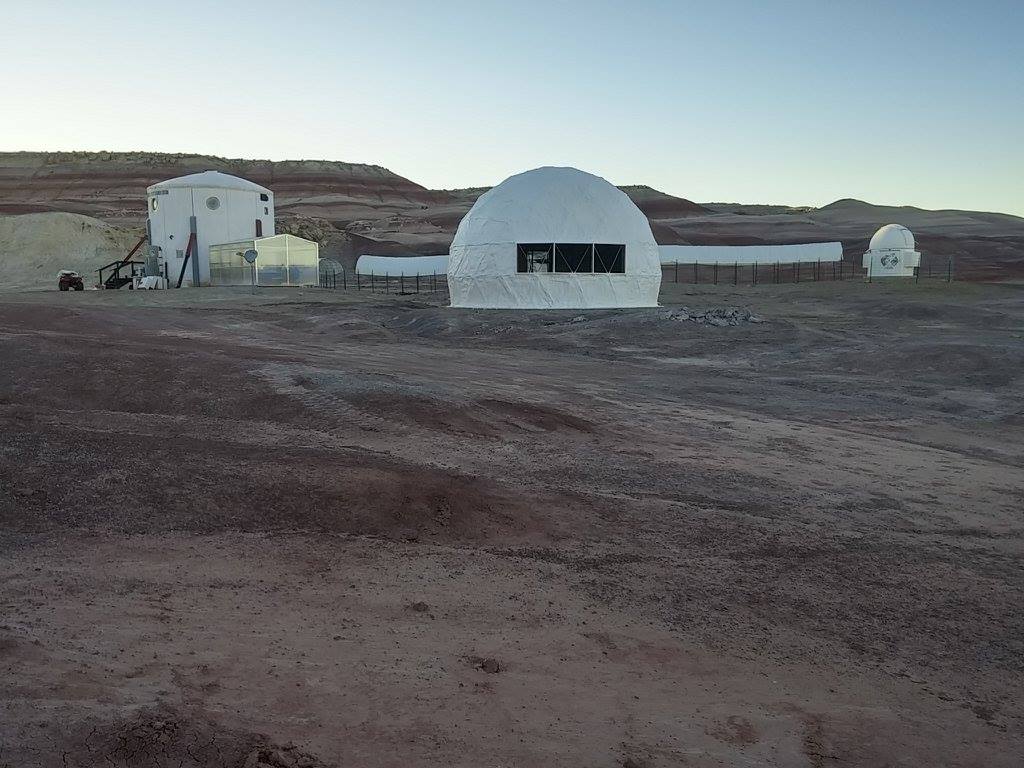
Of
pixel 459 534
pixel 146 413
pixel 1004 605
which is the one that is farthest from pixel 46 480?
pixel 1004 605

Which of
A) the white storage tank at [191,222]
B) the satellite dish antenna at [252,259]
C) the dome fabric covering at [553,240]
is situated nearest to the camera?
the dome fabric covering at [553,240]

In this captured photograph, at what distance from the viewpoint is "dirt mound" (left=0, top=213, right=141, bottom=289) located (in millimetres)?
50750

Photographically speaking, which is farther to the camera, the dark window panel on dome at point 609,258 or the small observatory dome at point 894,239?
the small observatory dome at point 894,239

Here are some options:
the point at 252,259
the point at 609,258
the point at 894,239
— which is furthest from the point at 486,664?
the point at 894,239

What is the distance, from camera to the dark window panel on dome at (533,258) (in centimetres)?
2864

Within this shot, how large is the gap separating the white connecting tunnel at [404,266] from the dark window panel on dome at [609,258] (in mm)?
27674

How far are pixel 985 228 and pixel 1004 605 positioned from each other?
92.0 m

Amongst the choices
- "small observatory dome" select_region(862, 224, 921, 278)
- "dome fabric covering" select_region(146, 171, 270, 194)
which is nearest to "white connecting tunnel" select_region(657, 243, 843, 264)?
"small observatory dome" select_region(862, 224, 921, 278)

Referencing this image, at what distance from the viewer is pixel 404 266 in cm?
Answer: 5803

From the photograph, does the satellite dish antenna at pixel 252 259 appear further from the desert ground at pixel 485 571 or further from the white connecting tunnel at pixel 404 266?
the desert ground at pixel 485 571

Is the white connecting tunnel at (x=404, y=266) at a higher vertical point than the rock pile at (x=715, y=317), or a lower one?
higher

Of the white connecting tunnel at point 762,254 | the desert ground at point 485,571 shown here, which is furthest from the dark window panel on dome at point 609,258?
the white connecting tunnel at point 762,254

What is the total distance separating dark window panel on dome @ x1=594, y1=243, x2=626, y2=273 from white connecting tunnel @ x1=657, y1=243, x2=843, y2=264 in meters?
33.3

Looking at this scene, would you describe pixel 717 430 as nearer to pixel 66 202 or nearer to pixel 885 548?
pixel 885 548
